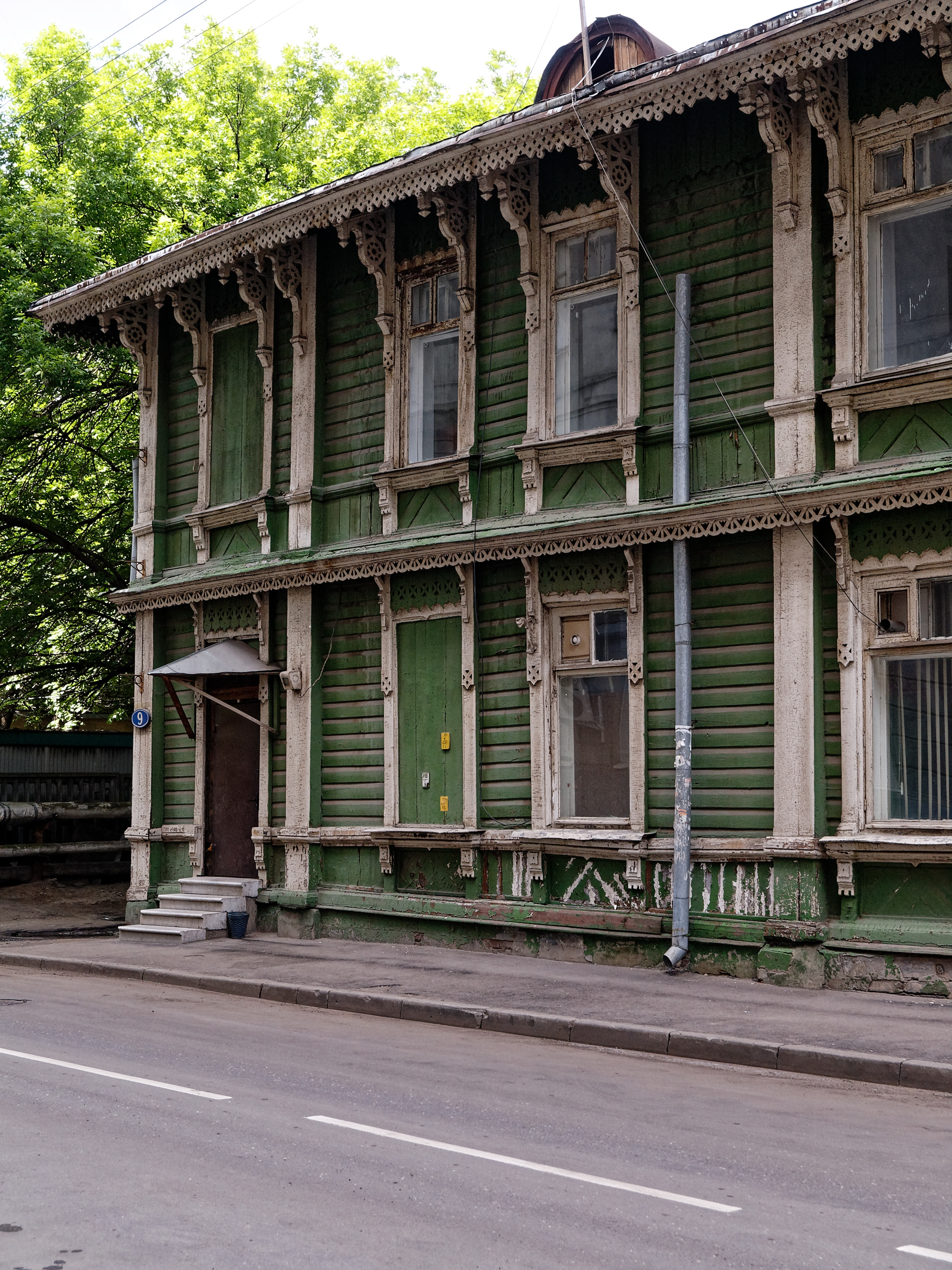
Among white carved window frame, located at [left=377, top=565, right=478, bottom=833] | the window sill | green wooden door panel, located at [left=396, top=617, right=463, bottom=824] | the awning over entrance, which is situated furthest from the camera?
the awning over entrance

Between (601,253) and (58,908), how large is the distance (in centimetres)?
1279

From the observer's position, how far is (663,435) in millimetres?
13117

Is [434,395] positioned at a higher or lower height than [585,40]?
lower

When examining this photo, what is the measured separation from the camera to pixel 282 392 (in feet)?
55.9

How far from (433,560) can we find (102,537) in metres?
11.7

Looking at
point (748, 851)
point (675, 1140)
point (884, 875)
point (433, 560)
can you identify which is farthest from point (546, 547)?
point (675, 1140)

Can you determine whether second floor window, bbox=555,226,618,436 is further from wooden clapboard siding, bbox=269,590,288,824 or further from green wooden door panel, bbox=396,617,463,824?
wooden clapboard siding, bbox=269,590,288,824

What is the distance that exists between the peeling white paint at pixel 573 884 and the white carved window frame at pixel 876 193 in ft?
17.0

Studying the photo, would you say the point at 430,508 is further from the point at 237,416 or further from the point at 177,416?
the point at 177,416

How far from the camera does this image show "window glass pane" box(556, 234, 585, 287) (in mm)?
14055

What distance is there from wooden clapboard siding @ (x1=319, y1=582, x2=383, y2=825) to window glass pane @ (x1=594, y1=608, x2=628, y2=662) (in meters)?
2.95

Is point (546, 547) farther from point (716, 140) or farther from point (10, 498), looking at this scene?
point (10, 498)

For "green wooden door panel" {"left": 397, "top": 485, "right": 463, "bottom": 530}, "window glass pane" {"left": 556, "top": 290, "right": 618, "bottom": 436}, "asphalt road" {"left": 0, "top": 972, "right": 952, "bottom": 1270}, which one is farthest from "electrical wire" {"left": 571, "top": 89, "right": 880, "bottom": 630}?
"asphalt road" {"left": 0, "top": 972, "right": 952, "bottom": 1270}

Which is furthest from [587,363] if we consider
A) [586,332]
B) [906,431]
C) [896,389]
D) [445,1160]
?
[445,1160]
